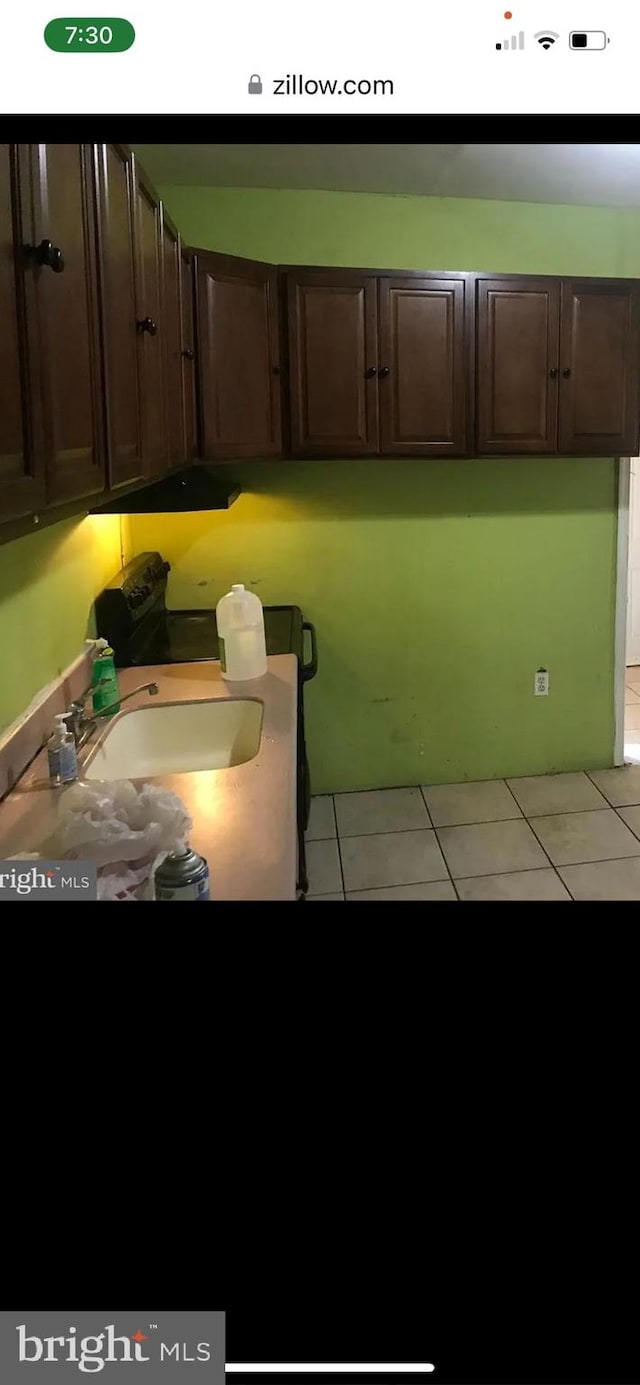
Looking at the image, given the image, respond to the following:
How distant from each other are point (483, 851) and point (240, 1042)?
5.47 feet

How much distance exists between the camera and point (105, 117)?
430 millimetres

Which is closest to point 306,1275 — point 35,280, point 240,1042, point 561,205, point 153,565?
point 240,1042

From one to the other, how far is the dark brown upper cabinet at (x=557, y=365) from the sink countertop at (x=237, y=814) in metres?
1.33

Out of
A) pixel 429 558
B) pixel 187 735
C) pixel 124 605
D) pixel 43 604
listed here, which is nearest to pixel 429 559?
pixel 429 558

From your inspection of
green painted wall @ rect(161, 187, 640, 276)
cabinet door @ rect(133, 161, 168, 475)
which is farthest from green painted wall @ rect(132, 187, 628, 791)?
cabinet door @ rect(133, 161, 168, 475)

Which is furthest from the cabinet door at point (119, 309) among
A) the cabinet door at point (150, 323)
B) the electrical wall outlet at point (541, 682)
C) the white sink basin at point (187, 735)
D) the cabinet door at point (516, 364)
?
the electrical wall outlet at point (541, 682)

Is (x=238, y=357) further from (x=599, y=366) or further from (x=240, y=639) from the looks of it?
(x=599, y=366)

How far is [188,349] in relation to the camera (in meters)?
1.80

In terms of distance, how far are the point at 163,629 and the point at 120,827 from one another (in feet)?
4.65

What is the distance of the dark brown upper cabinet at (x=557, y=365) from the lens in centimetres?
221

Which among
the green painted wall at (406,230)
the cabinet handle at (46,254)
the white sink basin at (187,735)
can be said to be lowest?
the white sink basin at (187,735)
